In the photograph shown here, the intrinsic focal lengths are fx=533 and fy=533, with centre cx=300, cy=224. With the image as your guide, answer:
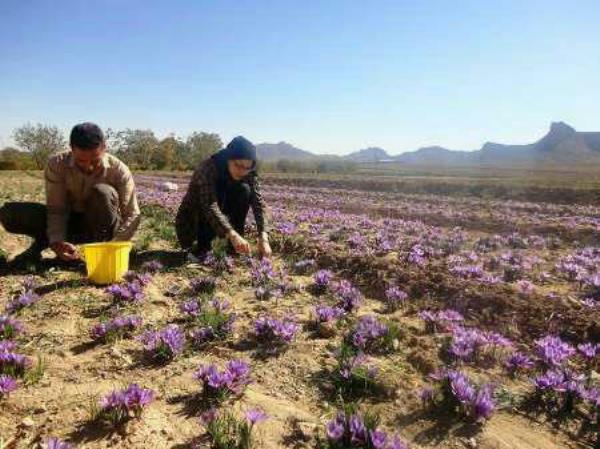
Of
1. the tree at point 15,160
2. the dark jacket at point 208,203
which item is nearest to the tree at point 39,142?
the tree at point 15,160

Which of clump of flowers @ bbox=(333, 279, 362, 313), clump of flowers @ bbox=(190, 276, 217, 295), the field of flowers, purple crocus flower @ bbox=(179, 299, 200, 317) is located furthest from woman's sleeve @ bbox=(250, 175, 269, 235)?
purple crocus flower @ bbox=(179, 299, 200, 317)

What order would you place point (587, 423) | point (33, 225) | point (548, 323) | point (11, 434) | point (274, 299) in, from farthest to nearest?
point (33, 225)
point (274, 299)
point (548, 323)
point (587, 423)
point (11, 434)

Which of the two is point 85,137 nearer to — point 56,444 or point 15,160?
point 56,444

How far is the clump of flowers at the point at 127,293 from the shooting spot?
5324 mm

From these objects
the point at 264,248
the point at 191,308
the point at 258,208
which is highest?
the point at 258,208

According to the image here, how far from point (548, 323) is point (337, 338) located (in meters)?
2.24

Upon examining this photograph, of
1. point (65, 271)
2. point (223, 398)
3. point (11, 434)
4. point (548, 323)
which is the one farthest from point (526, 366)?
point (65, 271)

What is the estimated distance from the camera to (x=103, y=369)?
400cm

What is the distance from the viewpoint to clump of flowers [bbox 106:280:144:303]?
532 cm

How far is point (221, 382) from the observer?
11.7 ft

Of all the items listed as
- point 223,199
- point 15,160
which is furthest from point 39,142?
point 223,199

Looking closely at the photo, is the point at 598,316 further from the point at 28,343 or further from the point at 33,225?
the point at 33,225

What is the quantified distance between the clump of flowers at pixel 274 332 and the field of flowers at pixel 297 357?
0.01 metres

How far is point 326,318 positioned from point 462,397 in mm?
1776
